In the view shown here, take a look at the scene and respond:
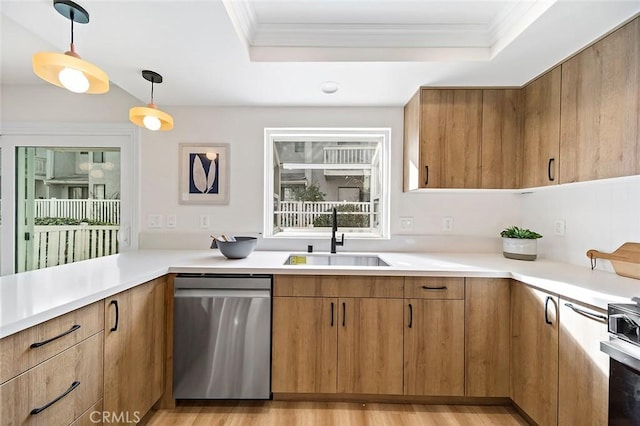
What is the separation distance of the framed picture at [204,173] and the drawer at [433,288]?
1.64m

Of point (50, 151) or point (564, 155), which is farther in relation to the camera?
point (50, 151)

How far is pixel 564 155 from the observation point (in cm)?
176

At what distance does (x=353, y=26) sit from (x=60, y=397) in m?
2.21

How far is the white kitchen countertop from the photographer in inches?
43.1

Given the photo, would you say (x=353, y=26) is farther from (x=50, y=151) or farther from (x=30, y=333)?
(x=50, y=151)

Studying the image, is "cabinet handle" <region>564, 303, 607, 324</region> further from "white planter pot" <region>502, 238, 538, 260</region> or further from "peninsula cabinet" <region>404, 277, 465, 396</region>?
"white planter pot" <region>502, 238, 538, 260</region>

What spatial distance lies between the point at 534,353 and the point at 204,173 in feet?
8.53

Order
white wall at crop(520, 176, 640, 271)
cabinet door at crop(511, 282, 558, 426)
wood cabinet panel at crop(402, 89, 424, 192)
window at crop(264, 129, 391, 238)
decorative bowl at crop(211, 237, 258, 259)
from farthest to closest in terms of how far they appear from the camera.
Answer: window at crop(264, 129, 391, 238), wood cabinet panel at crop(402, 89, 424, 192), decorative bowl at crop(211, 237, 258, 259), white wall at crop(520, 176, 640, 271), cabinet door at crop(511, 282, 558, 426)

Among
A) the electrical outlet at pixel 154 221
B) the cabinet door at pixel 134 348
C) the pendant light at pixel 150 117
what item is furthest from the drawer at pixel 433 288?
the electrical outlet at pixel 154 221

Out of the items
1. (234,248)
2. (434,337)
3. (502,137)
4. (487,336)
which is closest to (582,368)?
(487,336)

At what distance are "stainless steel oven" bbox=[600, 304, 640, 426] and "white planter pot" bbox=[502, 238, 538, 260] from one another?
1.08 meters

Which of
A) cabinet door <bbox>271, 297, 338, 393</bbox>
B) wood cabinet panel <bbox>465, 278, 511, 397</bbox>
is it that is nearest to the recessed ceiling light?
cabinet door <bbox>271, 297, 338, 393</bbox>

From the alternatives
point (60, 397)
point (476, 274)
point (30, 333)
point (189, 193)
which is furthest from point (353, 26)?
point (60, 397)

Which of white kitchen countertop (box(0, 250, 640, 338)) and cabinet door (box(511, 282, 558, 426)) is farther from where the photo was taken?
cabinet door (box(511, 282, 558, 426))
